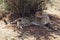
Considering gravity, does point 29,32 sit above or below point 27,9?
below

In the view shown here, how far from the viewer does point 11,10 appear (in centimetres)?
497

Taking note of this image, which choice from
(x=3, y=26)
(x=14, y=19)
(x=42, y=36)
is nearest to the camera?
(x=42, y=36)

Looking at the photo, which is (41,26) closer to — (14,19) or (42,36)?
(42,36)

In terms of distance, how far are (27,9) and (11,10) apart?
1.64 ft

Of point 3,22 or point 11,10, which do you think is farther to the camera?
point 11,10

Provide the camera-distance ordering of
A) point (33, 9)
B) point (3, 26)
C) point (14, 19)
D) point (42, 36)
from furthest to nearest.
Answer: point (33, 9) < point (14, 19) < point (3, 26) < point (42, 36)

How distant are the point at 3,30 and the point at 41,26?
990 mm

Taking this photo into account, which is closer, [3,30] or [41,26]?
[3,30]

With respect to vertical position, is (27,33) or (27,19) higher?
(27,19)

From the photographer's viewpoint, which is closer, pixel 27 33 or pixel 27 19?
pixel 27 33

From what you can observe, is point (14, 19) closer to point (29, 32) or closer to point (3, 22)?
point (3, 22)

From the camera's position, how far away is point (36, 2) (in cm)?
485

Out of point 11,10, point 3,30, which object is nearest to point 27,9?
point 11,10

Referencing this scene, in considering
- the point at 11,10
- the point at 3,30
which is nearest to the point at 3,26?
the point at 3,30
